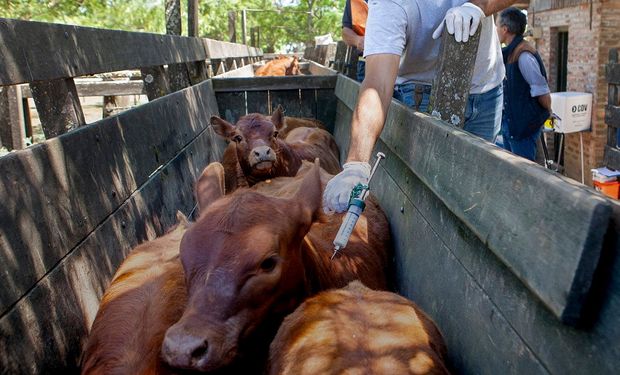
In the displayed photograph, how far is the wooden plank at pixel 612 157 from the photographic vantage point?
27.3 feet

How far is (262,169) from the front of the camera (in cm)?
638

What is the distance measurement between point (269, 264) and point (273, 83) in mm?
6571

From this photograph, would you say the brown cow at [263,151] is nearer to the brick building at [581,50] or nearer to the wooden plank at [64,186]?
the wooden plank at [64,186]

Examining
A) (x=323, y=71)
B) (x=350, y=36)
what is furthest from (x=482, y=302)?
(x=323, y=71)

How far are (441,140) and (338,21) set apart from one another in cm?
5805

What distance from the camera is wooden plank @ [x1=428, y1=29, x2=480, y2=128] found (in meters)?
4.05

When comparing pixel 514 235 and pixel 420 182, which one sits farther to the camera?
pixel 420 182

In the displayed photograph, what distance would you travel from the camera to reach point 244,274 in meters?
2.81

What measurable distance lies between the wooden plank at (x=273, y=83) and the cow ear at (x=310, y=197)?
5755 millimetres

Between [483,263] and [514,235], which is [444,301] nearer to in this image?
[483,263]

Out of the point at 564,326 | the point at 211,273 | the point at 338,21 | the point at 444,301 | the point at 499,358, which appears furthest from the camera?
the point at 338,21

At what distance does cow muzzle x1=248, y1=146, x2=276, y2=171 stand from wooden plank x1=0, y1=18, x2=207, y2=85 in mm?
1291

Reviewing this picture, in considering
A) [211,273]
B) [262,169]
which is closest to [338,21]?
[262,169]

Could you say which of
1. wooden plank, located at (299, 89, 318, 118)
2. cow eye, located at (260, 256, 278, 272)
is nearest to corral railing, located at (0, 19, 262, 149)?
cow eye, located at (260, 256, 278, 272)
